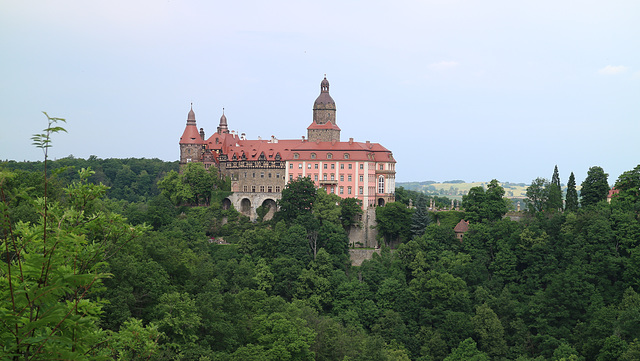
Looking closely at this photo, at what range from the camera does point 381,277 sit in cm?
5831

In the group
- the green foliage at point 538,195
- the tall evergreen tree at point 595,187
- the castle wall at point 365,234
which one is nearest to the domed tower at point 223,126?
the castle wall at point 365,234

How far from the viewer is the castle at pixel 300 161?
6838cm

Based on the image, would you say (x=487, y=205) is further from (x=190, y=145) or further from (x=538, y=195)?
(x=190, y=145)

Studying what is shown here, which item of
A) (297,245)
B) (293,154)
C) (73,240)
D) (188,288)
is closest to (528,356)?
(297,245)

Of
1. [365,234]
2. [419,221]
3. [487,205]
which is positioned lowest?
[365,234]

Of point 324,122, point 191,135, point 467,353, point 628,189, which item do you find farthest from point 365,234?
point 628,189

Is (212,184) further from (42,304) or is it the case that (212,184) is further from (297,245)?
(42,304)

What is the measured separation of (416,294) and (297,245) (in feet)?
38.7

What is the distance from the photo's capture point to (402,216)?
2534 inches

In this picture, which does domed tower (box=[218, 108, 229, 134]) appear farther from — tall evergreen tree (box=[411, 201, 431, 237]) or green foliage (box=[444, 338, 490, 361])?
green foliage (box=[444, 338, 490, 361])

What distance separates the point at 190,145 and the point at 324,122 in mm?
15114

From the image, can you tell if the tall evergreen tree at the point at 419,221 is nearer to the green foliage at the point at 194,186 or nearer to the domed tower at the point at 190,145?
the green foliage at the point at 194,186

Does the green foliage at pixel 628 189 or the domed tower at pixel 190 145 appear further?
the domed tower at pixel 190 145

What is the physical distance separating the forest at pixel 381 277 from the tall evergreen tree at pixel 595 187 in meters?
0.13
